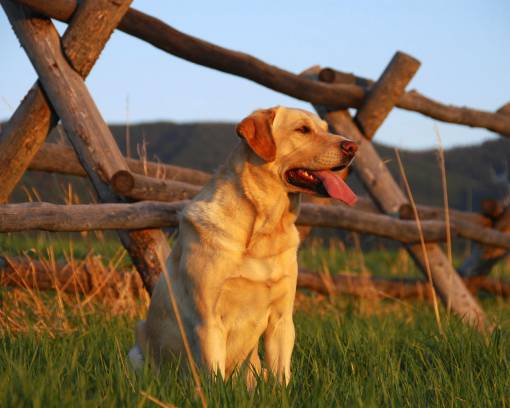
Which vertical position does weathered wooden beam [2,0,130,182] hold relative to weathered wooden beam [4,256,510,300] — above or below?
above

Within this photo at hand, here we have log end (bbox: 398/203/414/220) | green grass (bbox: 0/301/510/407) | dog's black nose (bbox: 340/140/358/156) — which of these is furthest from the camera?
log end (bbox: 398/203/414/220)

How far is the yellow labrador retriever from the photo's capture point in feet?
10.4

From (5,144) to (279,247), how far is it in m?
2.20

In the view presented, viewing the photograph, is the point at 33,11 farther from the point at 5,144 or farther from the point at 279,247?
the point at 279,247

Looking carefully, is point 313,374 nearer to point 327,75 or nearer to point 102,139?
point 102,139

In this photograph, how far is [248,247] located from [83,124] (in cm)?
179

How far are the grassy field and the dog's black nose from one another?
932mm

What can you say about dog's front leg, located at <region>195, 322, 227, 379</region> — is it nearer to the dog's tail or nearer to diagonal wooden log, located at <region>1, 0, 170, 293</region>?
the dog's tail

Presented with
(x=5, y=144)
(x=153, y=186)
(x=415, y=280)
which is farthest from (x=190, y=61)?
(x=415, y=280)

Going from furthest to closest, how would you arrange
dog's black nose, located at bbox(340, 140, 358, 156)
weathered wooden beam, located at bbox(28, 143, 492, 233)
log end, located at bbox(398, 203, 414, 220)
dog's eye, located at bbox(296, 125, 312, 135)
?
log end, located at bbox(398, 203, 414, 220) < weathered wooden beam, located at bbox(28, 143, 492, 233) < dog's eye, located at bbox(296, 125, 312, 135) < dog's black nose, located at bbox(340, 140, 358, 156)

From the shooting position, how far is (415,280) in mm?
7535

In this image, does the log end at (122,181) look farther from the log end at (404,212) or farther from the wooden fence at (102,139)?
the log end at (404,212)

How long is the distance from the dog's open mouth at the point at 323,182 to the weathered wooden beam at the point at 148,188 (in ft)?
4.86

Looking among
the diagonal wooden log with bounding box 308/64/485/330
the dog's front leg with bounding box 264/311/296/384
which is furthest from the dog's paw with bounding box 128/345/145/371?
the diagonal wooden log with bounding box 308/64/485/330
